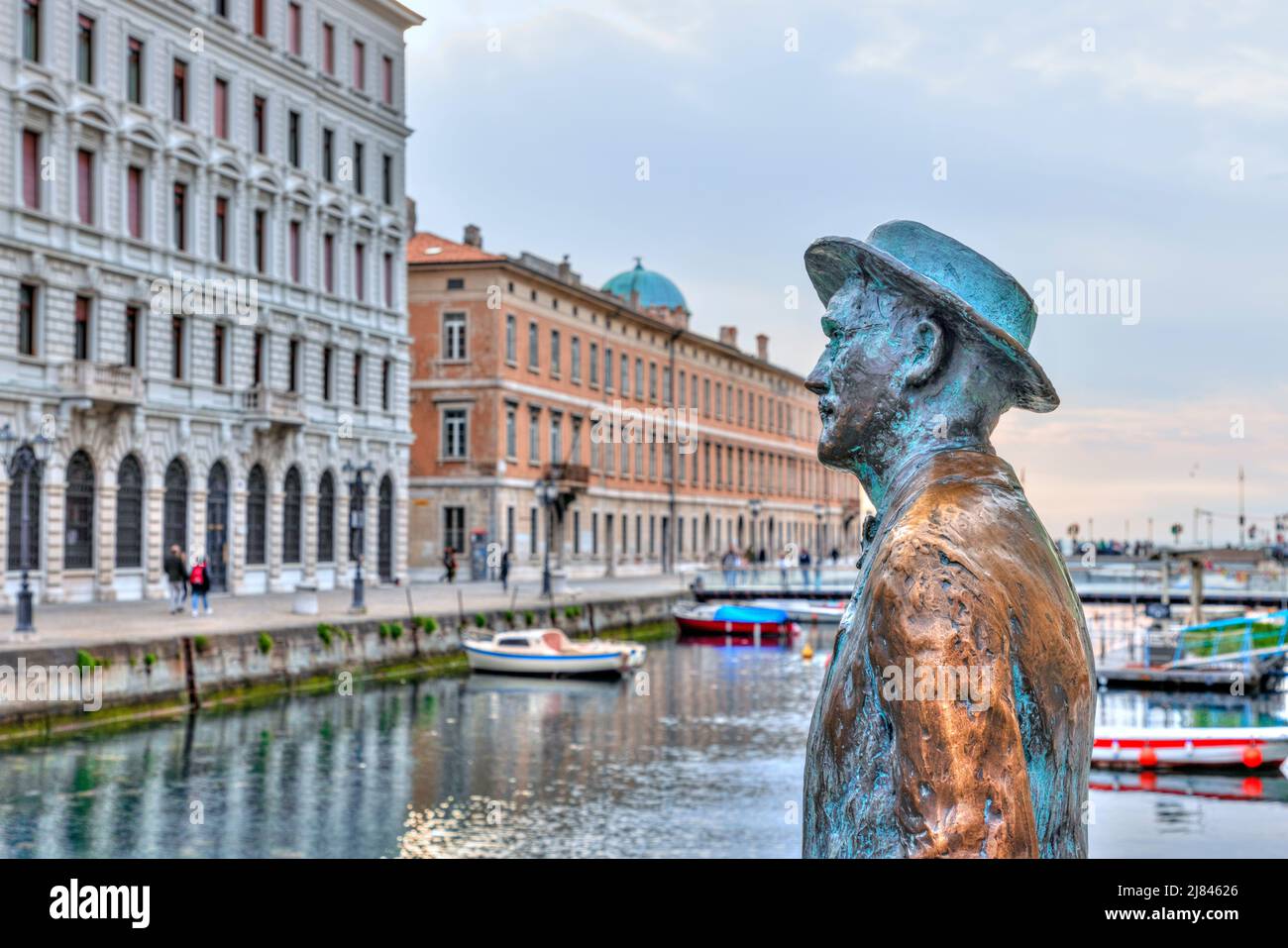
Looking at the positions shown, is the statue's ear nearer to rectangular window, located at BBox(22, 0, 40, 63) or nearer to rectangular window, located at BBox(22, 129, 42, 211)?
rectangular window, located at BBox(22, 129, 42, 211)

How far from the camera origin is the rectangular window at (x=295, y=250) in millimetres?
43875

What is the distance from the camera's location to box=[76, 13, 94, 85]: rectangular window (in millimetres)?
34906

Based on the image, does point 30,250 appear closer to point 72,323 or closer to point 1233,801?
point 72,323

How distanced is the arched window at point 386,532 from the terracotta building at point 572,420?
526cm

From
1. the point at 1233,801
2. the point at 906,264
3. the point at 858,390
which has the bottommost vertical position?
the point at 1233,801

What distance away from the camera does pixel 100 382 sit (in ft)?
113

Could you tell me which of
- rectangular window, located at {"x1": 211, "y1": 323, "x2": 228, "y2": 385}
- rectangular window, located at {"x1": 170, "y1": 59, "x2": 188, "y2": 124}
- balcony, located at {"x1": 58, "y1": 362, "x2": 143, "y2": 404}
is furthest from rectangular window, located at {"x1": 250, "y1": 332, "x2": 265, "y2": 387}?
balcony, located at {"x1": 58, "y1": 362, "x2": 143, "y2": 404}

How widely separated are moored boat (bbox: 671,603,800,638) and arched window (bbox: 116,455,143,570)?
17.9 metres

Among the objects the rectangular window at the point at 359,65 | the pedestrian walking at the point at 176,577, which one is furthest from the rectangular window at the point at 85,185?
the rectangular window at the point at 359,65

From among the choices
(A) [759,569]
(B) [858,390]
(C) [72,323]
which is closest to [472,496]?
(A) [759,569]

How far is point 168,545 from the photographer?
123 ft

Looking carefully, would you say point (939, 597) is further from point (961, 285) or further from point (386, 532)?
point (386, 532)
